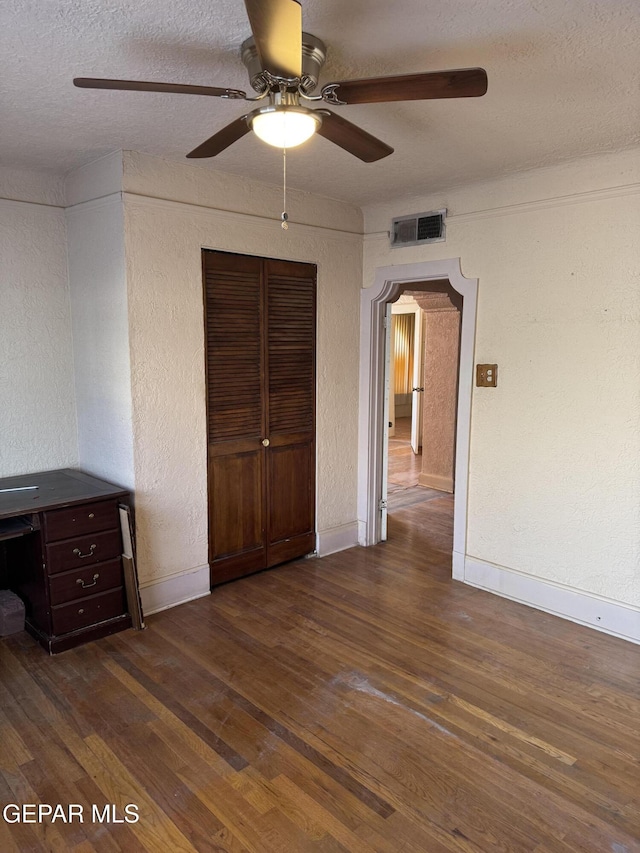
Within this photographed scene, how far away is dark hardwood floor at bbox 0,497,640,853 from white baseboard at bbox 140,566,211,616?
91 mm

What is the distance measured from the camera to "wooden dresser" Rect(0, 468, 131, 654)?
9.50ft

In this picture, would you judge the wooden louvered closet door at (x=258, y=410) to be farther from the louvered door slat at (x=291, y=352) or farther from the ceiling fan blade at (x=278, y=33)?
the ceiling fan blade at (x=278, y=33)

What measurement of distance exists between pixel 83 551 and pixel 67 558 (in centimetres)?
9

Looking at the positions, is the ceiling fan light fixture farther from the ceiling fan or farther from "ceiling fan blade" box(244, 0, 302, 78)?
"ceiling fan blade" box(244, 0, 302, 78)

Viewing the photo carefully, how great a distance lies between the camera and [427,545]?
458 cm

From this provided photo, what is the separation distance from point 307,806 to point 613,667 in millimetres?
1724

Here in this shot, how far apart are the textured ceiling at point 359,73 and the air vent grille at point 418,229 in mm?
572

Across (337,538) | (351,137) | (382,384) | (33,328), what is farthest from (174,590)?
(351,137)

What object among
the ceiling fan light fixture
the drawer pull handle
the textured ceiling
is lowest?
the drawer pull handle

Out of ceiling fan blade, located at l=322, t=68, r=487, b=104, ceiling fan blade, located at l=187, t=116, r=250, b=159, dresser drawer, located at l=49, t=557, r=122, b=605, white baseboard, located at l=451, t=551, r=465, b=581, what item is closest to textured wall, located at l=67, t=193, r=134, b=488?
dresser drawer, located at l=49, t=557, r=122, b=605

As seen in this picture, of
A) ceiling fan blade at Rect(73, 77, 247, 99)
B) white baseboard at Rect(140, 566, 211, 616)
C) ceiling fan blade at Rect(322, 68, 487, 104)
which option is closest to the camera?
ceiling fan blade at Rect(322, 68, 487, 104)

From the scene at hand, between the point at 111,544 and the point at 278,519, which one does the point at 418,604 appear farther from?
the point at 111,544

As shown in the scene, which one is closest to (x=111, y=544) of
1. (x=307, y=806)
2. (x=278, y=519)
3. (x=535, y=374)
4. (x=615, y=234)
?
(x=278, y=519)

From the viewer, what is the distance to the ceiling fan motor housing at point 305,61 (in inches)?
71.5
